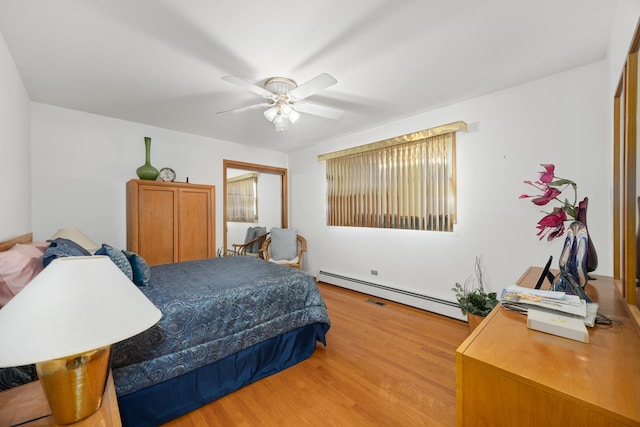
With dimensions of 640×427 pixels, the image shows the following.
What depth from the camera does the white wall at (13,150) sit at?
1752 millimetres

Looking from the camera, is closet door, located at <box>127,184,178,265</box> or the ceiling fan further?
closet door, located at <box>127,184,178,265</box>

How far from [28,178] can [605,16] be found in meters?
4.94

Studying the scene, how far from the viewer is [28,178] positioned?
2625 mm

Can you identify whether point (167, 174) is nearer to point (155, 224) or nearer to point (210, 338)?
point (155, 224)

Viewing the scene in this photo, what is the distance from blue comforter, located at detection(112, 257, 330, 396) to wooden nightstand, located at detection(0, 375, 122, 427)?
0.43m

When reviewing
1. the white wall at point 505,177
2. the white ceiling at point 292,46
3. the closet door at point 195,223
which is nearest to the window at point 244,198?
the closet door at point 195,223

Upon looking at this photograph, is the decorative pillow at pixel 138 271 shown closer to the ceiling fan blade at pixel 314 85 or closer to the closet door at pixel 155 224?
the closet door at pixel 155 224

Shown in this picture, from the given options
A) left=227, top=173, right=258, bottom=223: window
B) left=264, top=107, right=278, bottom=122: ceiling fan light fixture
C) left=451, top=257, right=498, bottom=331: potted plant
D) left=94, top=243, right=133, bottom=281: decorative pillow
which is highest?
left=264, top=107, right=278, bottom=122: ceiling fan light fixture

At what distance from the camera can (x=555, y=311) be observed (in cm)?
110

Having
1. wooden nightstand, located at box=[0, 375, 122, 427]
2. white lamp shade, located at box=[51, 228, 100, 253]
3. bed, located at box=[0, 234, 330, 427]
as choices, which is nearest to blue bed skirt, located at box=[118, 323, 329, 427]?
bed, located at box=[0, 234, 330, 427]

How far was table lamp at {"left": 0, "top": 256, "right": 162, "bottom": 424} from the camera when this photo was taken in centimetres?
71

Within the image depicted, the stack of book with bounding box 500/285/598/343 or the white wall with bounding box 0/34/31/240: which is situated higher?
the white wall with bounding box 0/34/31/240

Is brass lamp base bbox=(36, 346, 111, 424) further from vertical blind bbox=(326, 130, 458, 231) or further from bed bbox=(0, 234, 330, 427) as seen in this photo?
vertical blind bbox=(326, 130, 458, 231)

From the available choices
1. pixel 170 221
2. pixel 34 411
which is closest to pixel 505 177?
pixel 34 411
